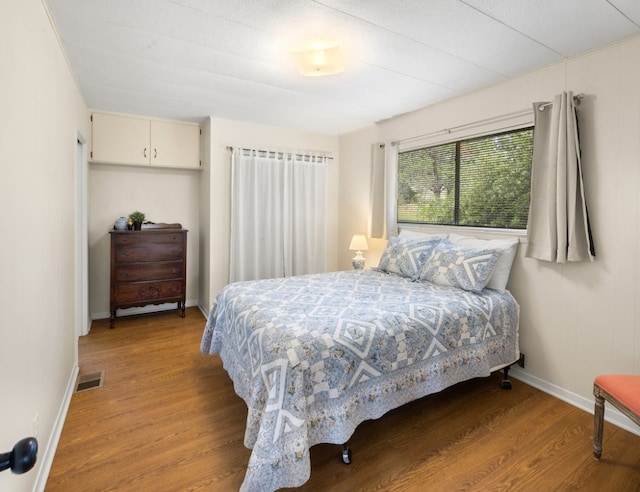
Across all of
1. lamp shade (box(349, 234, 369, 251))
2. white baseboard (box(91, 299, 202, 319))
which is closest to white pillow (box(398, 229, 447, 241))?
lamp shade (box(349, 234, 369, 251))

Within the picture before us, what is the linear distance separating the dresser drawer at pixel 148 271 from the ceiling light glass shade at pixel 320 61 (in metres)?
2.68

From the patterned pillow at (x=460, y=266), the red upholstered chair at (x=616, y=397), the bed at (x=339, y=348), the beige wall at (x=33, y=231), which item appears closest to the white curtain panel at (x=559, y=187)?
the patterned pillow at (x=460, y=266)

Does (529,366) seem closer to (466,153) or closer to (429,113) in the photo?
(466,153)

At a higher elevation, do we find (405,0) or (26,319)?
(405,0)

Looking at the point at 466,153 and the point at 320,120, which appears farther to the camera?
the point at 320,120

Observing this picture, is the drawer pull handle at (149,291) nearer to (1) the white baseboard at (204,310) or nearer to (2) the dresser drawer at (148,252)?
(2) the dresser drawer at (148,252)

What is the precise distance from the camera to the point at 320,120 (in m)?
3.99

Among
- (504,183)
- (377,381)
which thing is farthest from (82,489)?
(504,183)

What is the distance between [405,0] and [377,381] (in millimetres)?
1991

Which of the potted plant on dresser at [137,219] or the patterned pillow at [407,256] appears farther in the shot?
the potted plant on dresser at [137,219]

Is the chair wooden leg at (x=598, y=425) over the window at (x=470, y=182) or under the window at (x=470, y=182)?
under

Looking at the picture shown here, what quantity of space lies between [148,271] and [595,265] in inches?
161

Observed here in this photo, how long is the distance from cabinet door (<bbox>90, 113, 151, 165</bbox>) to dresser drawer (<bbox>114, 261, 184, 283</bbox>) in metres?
1.17

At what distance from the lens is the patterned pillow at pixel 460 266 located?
101 inches
